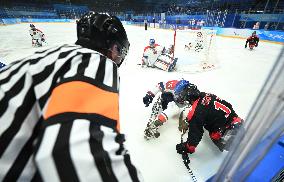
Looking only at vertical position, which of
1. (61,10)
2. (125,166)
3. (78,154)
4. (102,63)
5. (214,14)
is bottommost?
(61,10)

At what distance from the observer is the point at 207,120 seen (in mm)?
1976

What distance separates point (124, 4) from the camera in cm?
2764

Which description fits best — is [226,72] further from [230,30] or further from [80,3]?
[80,3]

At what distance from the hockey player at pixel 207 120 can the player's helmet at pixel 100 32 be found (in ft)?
3.93

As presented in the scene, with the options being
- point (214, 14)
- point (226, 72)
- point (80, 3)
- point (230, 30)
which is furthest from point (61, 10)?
point (226, 72)

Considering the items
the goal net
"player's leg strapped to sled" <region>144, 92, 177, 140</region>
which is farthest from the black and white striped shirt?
the goal net

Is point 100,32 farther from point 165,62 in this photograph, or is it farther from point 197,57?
point 197,57

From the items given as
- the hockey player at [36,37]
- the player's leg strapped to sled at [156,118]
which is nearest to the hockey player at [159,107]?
the player's leg strapped to sled at [156,118]

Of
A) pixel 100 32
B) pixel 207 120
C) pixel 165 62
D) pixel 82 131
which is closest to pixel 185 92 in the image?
pixel 207 120

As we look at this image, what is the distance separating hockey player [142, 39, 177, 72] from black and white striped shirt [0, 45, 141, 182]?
423 cm

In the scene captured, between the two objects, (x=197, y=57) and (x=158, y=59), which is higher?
(x=158, y=59)

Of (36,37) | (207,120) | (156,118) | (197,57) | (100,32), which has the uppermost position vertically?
(100,32)

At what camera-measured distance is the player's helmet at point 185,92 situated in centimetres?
207

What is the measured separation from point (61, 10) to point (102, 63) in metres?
28.8
